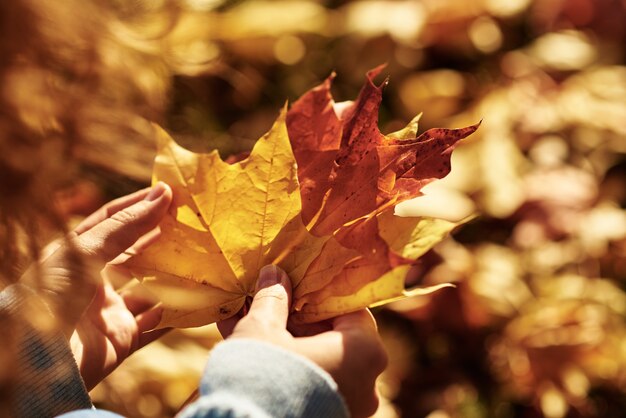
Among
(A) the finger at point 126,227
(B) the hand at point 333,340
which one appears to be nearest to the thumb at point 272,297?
(B) the hand at point 333,340

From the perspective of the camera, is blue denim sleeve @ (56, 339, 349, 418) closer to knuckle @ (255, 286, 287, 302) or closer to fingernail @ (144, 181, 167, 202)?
knuckle @ (255, 286, 287, 302)

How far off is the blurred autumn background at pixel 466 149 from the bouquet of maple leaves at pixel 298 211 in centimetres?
26

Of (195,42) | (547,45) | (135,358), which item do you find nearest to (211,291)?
(135,358)

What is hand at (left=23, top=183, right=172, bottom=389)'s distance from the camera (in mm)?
691

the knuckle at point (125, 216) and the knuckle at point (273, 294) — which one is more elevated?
the knuckle at point (125, 216)

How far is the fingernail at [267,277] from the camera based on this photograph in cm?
65

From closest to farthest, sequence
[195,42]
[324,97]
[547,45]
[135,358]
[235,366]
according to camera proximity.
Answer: [235,366] < [324,97] < [135,358] < [195,42] < [547,45]

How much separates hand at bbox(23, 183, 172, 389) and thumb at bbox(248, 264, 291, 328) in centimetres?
13

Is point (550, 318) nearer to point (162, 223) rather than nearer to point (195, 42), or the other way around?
point (162, 223)

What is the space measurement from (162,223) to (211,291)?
0.29 ft

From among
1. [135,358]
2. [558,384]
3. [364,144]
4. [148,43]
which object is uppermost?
[364,144]

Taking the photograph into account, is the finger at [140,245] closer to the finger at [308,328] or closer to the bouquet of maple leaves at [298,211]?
the bouquet of maple leaves at [298,211]

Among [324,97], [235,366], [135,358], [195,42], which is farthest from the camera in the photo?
[195,42]

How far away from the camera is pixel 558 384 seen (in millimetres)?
1240
